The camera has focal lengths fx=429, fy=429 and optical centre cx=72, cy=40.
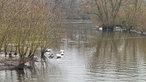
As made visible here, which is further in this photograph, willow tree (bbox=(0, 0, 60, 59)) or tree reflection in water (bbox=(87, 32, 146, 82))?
willow tree (bbox=(0, 0, 60, 59))

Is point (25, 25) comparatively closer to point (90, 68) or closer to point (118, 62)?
point (90, 68)

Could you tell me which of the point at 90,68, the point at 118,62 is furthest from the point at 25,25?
the point at 118,62

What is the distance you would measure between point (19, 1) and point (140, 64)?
13534 millimetres

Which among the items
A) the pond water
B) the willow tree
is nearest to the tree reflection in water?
the pond water

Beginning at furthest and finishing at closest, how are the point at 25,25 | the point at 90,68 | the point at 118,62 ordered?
1. the point at 118,62
2. the point at 25,25
3. the point at 90,68

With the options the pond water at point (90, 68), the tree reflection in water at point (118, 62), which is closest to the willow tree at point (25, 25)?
the pond water at point (90, 68)

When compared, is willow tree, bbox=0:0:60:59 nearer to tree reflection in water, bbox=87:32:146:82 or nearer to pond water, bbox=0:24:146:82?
pond water, bbox=0:24:146:82

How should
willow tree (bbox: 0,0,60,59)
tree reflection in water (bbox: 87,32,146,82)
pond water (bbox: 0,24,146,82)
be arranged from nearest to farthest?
pond water (bbox: 0,24,146,82) < tree reflection in water (bbox: 87,32,146,82) < willow tree (bbox: 0,0,60,59)

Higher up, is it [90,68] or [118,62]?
[90,68]

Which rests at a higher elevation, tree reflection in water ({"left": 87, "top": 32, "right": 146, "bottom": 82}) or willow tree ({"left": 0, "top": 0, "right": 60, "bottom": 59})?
willow tree ({"left": 0, "top": 0, "right": 60, "bottom": 59})

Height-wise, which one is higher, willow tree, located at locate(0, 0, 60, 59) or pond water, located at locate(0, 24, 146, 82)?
willow tree, located at locate(0, 0, 60, 59)

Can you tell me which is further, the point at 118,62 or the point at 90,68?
the point at 118,62

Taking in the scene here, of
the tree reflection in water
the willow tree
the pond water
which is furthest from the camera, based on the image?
the willow tree

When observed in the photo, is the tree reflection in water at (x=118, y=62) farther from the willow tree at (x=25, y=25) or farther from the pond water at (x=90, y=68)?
the willow tree at (x=25, y=25)
